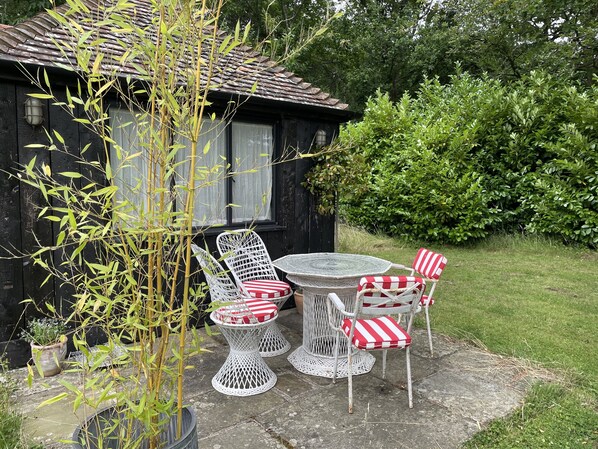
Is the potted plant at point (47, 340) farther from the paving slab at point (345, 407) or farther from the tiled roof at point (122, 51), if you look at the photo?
the tiled roof at point (122, 51)

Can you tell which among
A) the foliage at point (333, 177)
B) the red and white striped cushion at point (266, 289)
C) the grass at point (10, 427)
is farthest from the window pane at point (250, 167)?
the grass at point (10, 427)

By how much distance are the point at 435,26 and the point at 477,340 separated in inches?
673

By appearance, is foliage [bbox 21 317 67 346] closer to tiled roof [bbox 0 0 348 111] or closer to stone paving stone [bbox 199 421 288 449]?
stone paving stone [bbox 199 421 288 449]

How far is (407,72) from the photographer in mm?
18656

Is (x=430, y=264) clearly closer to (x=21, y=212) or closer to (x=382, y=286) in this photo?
(x=382, y=286)

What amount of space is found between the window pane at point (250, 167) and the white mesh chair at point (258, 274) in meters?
0.47

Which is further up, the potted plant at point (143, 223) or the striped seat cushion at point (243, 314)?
the potted plant at point (143, 223)

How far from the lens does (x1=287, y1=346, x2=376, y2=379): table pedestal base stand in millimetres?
3590

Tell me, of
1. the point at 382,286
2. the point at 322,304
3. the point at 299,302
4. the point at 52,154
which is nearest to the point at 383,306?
the point at 382,286

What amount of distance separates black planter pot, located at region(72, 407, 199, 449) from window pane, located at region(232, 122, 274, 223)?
336 cm

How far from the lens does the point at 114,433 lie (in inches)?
74.9

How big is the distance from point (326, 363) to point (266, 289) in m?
0.88

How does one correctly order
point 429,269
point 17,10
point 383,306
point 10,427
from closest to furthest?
point 10,427
point 383,306
point 429,269
point 17,10

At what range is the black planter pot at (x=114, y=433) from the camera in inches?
64.6
